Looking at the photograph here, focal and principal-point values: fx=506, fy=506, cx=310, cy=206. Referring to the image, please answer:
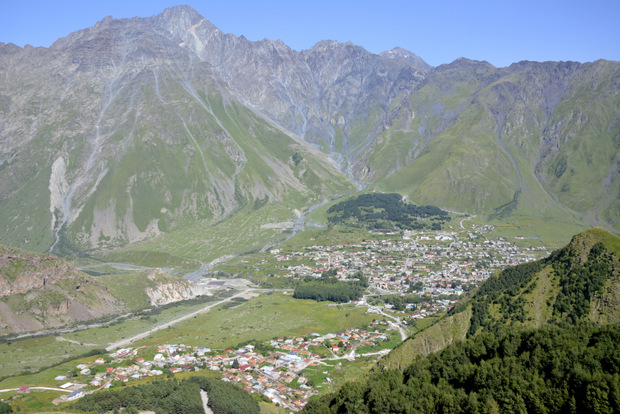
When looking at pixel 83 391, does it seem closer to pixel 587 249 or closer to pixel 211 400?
pixel 211 400

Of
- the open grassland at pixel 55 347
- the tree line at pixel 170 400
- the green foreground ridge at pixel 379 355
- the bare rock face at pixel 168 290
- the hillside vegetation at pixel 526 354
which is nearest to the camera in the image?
the hillside vegetation at pixel 526 354

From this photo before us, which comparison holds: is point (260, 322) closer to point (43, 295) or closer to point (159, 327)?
point (159, 327)

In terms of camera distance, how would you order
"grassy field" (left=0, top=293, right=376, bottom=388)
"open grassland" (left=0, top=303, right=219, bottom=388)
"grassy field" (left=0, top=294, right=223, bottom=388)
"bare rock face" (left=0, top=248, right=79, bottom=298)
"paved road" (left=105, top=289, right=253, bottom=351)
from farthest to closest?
1. "bare rock face" (left=0, top=248, right=79, bottom=298)
2. "paved road" (left=105, top=289, right=253, bottom=351)
3. "grassy field" (left=0, top=293, right=376, bottom=388)
4. "grassy field" (left=0, top=294, right=223, bottom=388)
5. "open grassland" (left=0, top=303, right=219, bottom=388)

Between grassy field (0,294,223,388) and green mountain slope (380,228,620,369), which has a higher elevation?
green mountain slope (380,228,620,369)

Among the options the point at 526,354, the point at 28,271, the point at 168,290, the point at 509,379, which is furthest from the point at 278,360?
the point at 28,271

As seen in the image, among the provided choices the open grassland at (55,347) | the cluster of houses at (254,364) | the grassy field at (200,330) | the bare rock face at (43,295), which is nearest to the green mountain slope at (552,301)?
the cluster of houses at (254,364)

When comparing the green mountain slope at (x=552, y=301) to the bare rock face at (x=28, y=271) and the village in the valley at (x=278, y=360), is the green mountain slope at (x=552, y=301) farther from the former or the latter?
the bare rock face at (x=28, y=271)

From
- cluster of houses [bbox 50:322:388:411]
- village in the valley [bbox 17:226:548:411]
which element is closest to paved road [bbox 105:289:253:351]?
village in the valley [bbox 17:226:548:411]

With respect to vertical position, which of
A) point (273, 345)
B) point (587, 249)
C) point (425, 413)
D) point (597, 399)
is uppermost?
point (587, 249)

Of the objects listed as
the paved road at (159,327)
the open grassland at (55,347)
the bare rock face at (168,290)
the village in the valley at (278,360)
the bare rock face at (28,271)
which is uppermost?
the bare rock face at (28,271)

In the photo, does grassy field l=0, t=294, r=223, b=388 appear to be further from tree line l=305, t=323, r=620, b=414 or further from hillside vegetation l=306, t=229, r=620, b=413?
hillside vegetation l=306, t=229, r=620, b=413

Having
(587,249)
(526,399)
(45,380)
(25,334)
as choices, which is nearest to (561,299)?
(587,249)
